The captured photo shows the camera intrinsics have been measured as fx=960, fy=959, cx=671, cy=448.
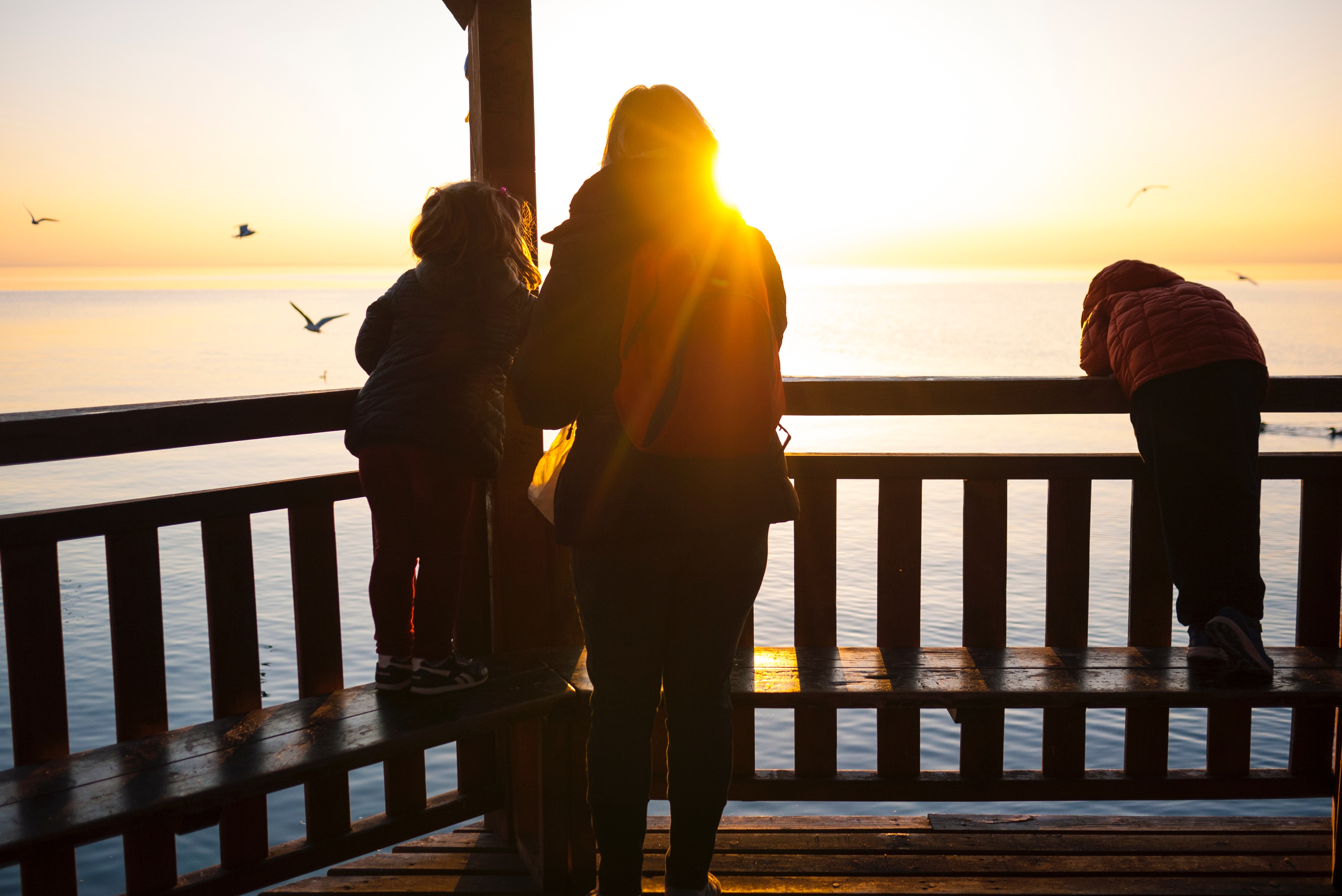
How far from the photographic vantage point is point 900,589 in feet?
8.22

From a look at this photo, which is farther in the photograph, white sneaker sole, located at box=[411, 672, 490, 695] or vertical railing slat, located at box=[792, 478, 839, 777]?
vertical railing slat, located at box=[792, 478, 839, 777]

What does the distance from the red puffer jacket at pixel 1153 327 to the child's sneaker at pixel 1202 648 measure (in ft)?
1.93

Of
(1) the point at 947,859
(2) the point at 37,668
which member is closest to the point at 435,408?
(2) the point at 37,668

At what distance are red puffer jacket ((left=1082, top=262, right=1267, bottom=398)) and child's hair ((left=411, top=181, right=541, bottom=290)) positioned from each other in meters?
1.49

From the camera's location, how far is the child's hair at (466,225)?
2.03 meters

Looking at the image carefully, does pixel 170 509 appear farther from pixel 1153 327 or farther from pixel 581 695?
pixel 1153 327

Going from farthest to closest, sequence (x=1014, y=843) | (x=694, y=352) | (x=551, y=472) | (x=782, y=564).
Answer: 1. (x=782, y=564)
2. (x=1014, y=843)
3. (x=551, y=472)
4. (x=694, y=352)

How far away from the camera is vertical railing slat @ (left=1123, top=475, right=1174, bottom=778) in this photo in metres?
2.49

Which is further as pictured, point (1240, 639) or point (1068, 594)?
point (1068, 594)

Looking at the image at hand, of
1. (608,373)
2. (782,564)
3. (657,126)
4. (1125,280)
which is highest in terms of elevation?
(657,126)

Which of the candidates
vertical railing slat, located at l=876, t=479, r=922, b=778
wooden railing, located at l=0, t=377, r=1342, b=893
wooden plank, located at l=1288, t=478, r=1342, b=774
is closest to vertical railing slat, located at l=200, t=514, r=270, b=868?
wooden railing, located at l=0, t=377, r=1342, b=893

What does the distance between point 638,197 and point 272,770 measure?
1.25 metres

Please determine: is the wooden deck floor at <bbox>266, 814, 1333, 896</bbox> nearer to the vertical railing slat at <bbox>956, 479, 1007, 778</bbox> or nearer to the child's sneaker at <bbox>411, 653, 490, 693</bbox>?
the vertical railing slat at <bbox>956, 479, 1007, 778</bbox>

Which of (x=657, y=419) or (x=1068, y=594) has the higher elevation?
(x=657, y=419)
